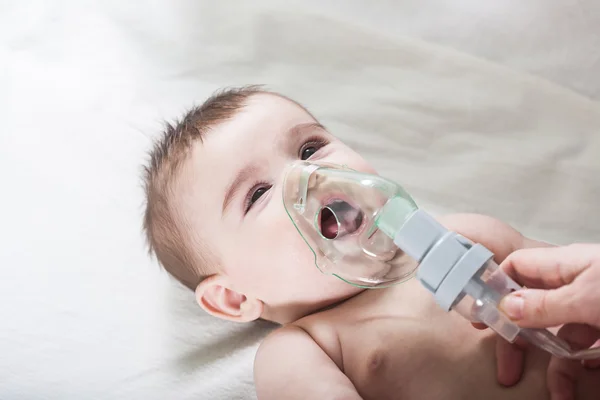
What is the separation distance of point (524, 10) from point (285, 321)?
1.02m

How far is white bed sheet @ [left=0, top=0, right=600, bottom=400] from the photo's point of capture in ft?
4.43

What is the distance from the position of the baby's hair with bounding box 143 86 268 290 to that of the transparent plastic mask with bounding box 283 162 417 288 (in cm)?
22

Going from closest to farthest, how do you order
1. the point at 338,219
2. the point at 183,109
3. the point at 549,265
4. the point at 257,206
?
the point at 549,265 < the point at 338,219 < the point at 257,206 < the point at 183,109

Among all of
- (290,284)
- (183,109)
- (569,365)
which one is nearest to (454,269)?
(569,365)

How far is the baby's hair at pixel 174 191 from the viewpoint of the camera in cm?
123

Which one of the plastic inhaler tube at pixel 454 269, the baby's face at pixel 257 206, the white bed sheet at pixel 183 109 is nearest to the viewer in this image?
the plastic inhaler tube at pixel 454 269

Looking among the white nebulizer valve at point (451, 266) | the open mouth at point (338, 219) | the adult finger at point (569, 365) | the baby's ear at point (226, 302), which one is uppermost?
the white nebulizer valve at point (451, 266)

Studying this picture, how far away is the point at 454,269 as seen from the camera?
821 mm

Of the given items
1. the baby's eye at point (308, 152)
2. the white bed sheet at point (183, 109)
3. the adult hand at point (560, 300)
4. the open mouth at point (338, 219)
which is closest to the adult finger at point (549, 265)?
the adult hand at point (560, 300)

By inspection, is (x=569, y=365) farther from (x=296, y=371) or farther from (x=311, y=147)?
(x=311, y=147)

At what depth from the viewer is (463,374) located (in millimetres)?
1072

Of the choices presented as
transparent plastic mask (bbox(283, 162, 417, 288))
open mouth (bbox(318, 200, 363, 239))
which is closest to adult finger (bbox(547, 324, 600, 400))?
transparent plastic mask (bbox(283, 162, 417, 288))

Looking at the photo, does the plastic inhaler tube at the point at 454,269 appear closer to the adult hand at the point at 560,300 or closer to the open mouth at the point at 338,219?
the adult hand at the point at 560,300

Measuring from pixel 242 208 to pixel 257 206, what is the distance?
3cm
